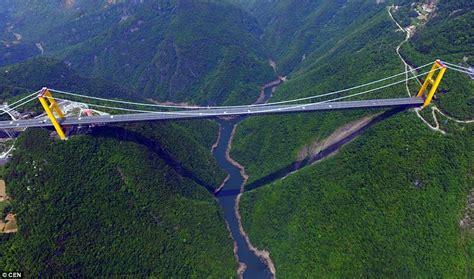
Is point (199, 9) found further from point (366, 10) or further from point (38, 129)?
point (38, 129)

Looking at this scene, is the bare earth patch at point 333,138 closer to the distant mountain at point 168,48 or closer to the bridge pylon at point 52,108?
the distant mountain at point 168,48

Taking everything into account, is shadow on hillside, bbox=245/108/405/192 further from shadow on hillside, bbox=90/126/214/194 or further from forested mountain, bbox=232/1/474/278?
shadow on hillside, bbox=90/126/214/194

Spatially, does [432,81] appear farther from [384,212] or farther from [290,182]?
[290,182]

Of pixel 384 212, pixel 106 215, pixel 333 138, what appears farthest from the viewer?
pixel 333 138

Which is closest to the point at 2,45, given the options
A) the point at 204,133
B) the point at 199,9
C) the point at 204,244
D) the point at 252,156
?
the point at 199,9

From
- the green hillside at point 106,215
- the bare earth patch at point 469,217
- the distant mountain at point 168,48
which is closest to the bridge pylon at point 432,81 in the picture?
the bare earth patch at point 469,217

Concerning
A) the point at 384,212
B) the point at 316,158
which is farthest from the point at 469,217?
the point at 316,158

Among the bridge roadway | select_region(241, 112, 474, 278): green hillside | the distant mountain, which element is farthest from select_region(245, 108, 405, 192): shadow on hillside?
the distant mountain

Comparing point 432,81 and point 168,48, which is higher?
point 168,48
